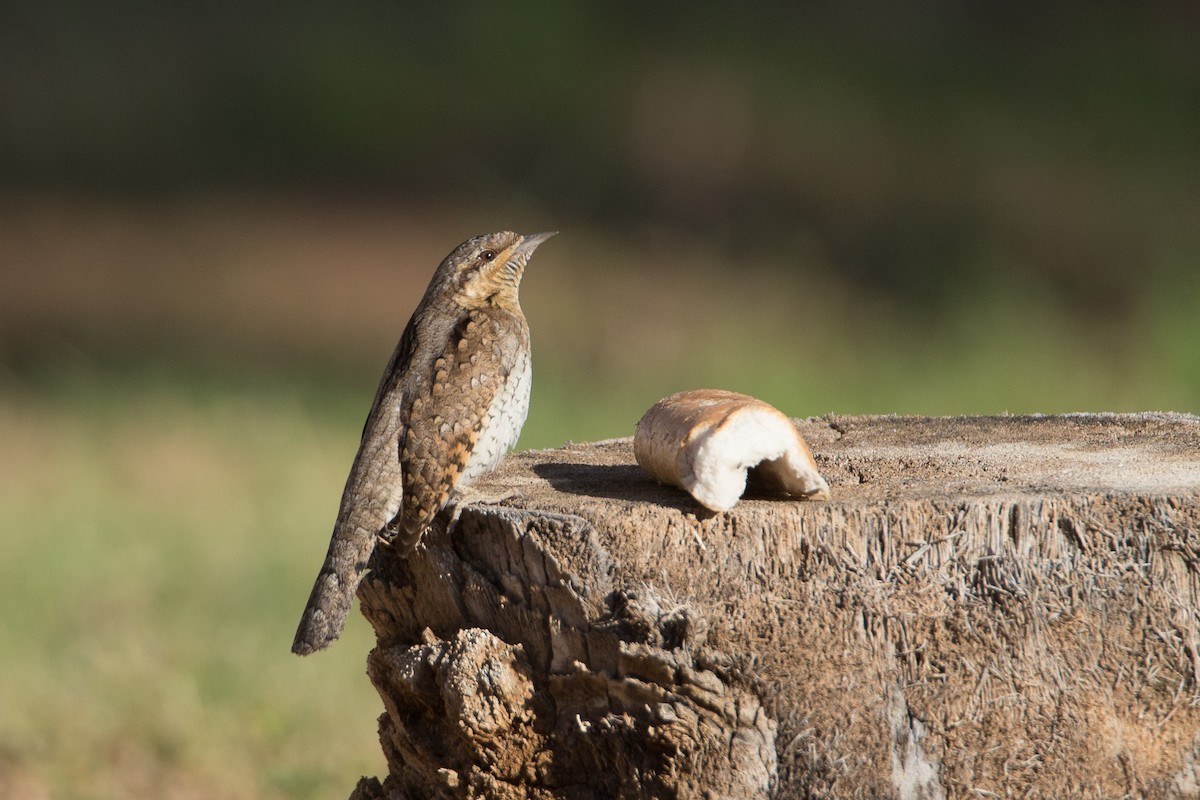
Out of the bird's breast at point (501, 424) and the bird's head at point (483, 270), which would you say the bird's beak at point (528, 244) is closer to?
the bird's head at point (483, 270)

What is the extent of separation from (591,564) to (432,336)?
0.96 metres

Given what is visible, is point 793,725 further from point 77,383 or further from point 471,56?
point 471,56

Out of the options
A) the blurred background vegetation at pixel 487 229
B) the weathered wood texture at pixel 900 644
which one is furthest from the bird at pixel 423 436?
the blurred background vegetation at pixel 487 229

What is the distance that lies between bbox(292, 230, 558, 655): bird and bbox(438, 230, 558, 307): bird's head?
0.08m

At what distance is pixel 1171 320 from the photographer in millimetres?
6559

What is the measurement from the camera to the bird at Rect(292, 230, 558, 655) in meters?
2.61

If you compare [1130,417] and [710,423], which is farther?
[1130,417]

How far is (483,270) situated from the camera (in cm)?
330

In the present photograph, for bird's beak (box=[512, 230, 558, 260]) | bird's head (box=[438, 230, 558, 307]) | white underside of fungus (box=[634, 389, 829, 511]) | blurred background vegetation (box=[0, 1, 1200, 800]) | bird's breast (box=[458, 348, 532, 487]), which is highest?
blurred background vegetation (box=[0, 1, 1200, 800])

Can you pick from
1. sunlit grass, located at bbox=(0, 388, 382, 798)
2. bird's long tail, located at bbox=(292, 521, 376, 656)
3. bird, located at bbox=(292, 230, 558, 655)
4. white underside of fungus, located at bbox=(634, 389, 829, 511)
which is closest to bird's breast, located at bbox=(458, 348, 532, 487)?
bird, located at bbox=(292, 230, 558, 655)

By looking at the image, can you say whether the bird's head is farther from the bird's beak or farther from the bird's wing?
the bird's wing

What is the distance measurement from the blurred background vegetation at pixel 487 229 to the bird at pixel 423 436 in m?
1.88

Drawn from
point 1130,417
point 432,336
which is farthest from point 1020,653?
point 432,336

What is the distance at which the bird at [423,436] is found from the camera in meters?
2.61
